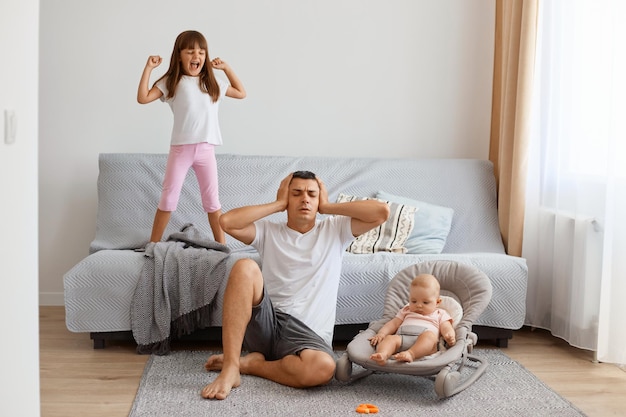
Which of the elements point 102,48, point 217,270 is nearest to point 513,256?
point 217,270

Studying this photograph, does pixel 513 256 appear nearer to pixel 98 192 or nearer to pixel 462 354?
pixel 462 354

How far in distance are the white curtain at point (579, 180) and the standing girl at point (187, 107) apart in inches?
62.0

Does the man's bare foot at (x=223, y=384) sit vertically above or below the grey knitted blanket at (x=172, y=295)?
below

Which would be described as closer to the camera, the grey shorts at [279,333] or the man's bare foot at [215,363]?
the grey shorts at [279,333]

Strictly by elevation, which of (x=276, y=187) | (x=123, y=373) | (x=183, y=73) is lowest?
(x=123, y=373)

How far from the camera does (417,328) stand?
3088mm

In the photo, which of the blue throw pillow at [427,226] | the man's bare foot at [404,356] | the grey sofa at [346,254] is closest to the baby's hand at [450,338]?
the man's bare foot at [404,356]

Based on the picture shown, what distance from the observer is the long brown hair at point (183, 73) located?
150 inches

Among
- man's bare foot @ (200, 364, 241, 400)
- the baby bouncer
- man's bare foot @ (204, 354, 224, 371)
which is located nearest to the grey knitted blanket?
man's bare foot @ (204, 354, 224, 371)

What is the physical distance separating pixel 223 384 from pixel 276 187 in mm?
1505

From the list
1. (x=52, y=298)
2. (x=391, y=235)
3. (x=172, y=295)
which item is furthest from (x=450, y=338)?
(x=52, y=298)

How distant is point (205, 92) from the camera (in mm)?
3896

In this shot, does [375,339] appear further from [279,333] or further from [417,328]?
[279,333]
